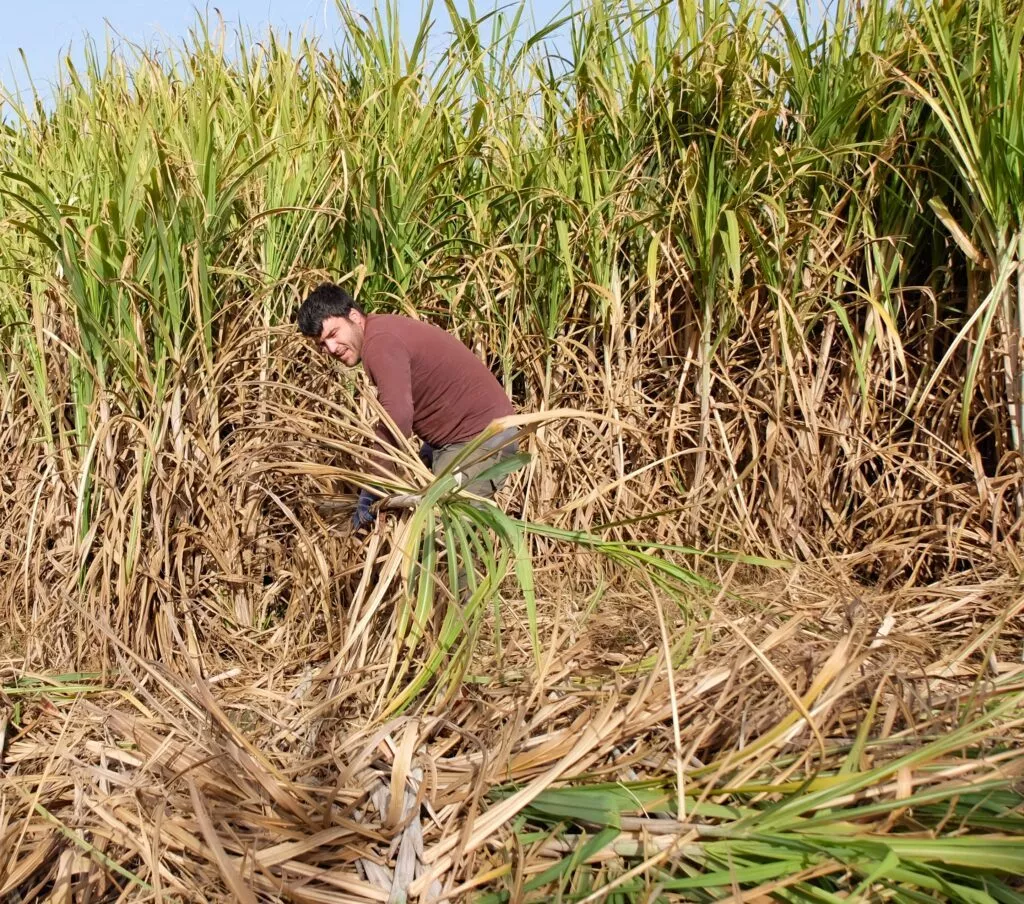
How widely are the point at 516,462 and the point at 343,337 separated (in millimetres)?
835

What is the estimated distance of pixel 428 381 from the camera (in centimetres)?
255

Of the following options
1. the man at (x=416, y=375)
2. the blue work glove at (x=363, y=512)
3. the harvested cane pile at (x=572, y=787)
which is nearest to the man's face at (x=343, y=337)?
the man at (x=416, y=375)

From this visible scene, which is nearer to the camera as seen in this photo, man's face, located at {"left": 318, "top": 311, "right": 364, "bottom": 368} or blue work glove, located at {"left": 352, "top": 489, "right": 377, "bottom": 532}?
blue work glove, located at {"left": 352, "top": 489, "right": 377, "bottom": 532}

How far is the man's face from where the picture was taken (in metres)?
2.34

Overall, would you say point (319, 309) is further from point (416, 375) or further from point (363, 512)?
point (363, 512)

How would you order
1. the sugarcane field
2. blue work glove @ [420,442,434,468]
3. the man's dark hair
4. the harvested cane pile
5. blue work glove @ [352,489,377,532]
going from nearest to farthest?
the harvested cane pile < the sugarcane field < blue work glove @ [352,489,377,532] < the man's dark hair < blue work glove @ [420,442,434,468]

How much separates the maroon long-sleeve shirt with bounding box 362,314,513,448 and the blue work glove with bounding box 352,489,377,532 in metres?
0.19

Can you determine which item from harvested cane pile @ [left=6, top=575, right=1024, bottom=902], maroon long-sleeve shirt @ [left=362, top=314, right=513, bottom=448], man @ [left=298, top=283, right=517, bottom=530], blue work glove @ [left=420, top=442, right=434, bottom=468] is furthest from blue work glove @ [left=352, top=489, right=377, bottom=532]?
blue work glove @ [left=420, top=442, right=434, bottom=468]

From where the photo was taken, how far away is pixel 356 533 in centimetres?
233

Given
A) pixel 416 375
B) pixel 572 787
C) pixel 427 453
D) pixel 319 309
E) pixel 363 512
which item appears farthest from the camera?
pixel 427 453

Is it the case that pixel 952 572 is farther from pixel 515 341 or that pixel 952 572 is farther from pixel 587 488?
pixel 515 341

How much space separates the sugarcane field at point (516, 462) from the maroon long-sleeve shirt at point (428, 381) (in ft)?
0.04

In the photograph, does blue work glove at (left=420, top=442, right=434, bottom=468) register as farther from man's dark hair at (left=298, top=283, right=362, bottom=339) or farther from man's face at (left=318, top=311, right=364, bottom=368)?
man's dark hair at (left=298, top=283, right=362, bottom=339)

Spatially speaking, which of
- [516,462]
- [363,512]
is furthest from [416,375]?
[516,462]
